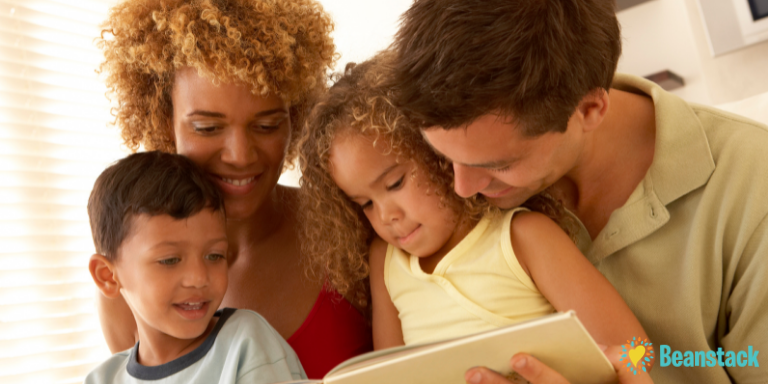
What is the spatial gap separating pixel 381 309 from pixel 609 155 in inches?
27.5

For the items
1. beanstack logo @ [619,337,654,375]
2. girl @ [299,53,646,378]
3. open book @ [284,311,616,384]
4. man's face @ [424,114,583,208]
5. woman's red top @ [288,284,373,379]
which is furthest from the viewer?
woman's red top @ [288,284,373,379]

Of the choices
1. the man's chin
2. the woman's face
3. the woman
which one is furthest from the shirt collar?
the woman's face

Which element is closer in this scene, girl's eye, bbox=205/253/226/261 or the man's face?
the man's face

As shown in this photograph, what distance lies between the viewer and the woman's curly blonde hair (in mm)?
1564

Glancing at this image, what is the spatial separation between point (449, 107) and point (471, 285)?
47 centimetres

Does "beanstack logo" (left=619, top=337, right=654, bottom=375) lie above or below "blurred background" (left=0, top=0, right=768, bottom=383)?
below

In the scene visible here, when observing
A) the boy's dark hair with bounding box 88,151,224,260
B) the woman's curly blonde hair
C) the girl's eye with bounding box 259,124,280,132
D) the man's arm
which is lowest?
the man's arm

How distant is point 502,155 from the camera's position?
3.90ft

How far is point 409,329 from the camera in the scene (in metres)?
1.50

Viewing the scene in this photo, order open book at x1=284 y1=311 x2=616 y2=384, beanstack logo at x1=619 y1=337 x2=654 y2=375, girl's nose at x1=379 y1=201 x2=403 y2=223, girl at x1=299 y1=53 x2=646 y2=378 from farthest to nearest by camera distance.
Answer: girl's nose at x1=379 y1=201 x2=403 y2=223 → girl at x1=299 y1=53 x2=646 y2=378 → beanstack logo at x1=619 y1=337 x2=654 y2=375 → open book at x1=284 y1=311 x2=616 y2=384

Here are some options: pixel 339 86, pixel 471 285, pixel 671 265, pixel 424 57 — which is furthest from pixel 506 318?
pixel 339 86

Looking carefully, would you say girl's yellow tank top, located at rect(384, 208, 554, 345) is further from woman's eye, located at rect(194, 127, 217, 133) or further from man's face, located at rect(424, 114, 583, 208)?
woman's eye, located at rect(194, 127, 217, 133)

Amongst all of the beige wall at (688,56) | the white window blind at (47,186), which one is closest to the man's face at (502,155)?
the beige wall at (688,56)

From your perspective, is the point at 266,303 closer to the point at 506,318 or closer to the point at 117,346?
the point at 117,346
